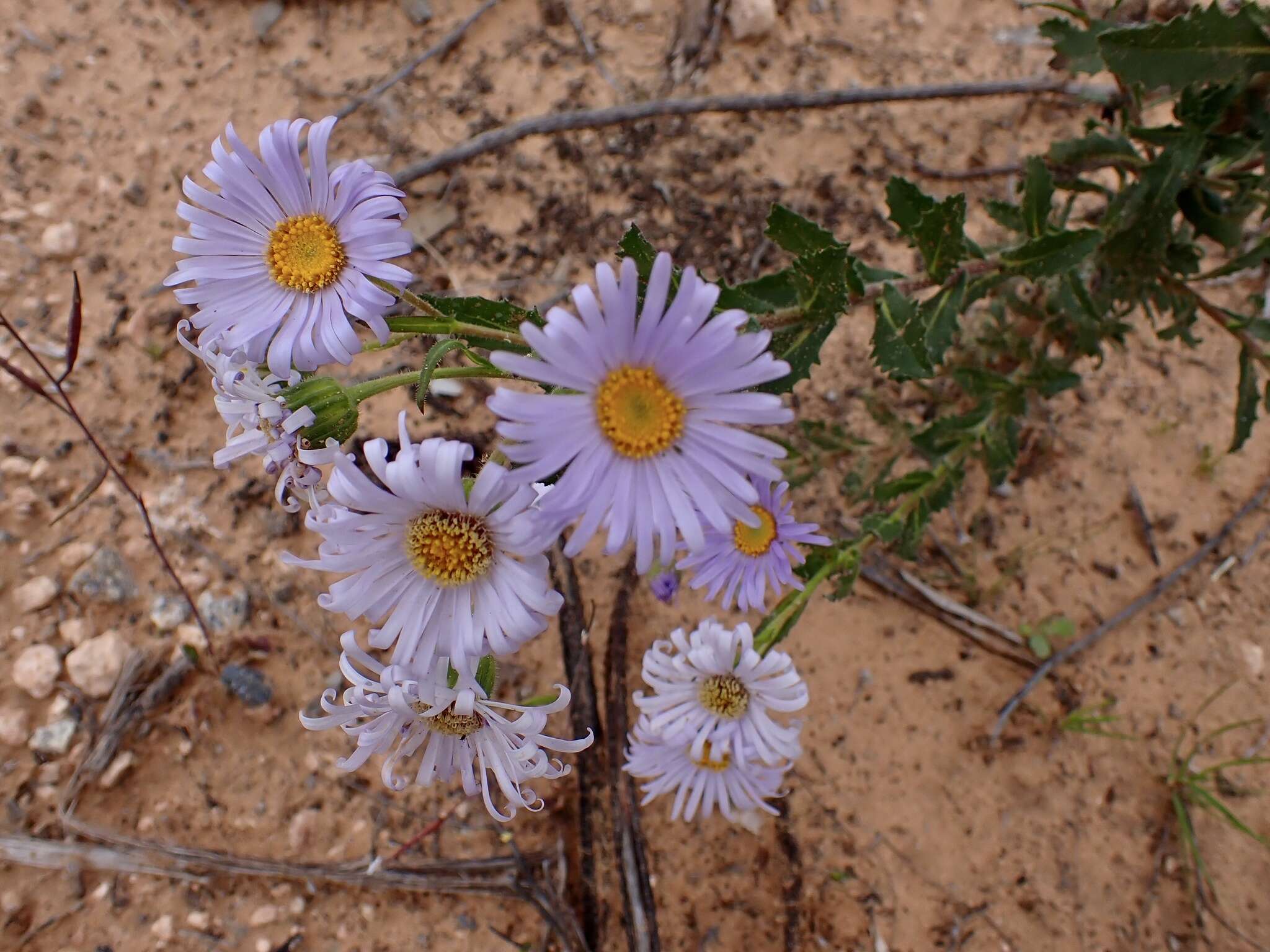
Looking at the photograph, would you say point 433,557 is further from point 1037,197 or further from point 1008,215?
point 1008,215

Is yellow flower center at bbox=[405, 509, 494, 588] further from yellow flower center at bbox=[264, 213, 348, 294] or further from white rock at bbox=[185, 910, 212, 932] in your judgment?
white rock at bbox=[185, 910, 212, 932]

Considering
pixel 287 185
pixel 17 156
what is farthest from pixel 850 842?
pixel 17 156

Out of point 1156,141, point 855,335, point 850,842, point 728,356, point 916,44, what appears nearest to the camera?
point 728,356

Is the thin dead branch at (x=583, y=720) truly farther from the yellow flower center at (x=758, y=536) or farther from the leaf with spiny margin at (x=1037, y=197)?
the leaf with spiny margin at (x=1037, y=197)

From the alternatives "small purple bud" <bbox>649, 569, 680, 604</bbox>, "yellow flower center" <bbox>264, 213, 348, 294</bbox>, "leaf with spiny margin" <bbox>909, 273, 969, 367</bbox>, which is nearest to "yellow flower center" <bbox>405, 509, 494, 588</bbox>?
"yellow flower center" <bbox>264, 213, 348, 294</bbox>

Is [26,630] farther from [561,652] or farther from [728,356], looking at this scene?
[728,356]
